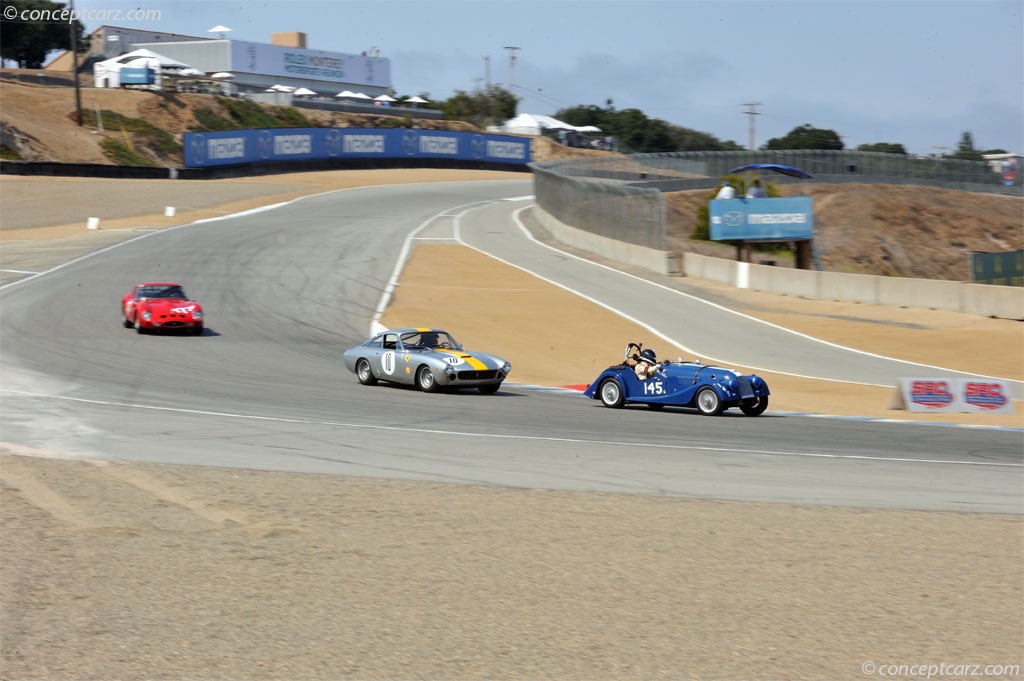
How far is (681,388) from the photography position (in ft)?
56.2

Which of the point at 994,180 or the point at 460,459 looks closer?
the point at 460,459

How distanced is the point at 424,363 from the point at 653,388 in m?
4.27

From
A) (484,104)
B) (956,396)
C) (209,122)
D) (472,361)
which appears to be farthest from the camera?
(484,104)

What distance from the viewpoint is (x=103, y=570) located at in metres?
8.21

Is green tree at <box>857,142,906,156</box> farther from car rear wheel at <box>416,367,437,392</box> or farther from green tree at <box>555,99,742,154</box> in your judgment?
car rear wheel at <box>416,367,437,392</box>

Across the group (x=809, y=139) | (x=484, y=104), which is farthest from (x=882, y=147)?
(x=484, y=104)

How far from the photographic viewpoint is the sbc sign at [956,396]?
60.4ft

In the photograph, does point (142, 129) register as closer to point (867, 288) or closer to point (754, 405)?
point (867, 288)

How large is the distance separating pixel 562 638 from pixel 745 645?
127cm

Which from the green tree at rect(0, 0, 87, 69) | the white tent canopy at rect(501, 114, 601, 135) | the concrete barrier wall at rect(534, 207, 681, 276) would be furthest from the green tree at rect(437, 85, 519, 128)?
the concrete barrier wall at rect(534, 207, 681, 276)

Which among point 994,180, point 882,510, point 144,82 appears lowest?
point 882,510

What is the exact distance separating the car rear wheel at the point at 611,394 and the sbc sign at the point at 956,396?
516cm

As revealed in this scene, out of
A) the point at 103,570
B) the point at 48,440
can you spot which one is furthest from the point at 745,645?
the point at 48,440

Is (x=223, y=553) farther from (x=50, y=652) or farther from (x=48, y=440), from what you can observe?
(x=48, y=440)
